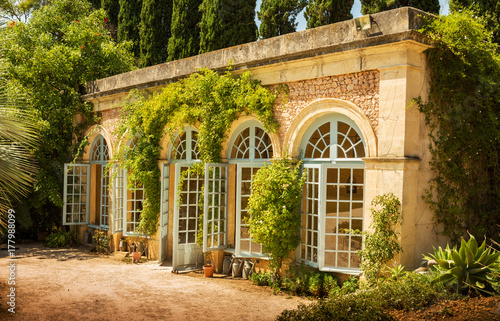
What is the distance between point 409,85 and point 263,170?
289cm

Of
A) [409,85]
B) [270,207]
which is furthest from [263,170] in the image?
[409,85]

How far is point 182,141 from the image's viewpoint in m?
10.6

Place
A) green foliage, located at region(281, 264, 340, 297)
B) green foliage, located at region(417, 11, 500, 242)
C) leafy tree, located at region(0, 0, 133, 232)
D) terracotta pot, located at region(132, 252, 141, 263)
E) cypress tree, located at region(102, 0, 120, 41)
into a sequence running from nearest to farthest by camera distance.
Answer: green foliage, located at region(417, 11, 500, 242)
green foliage, located at region(281, 264, 340, 297)
terracotta pot, located at region(132, 252, 141, 263)
leafy tree, located at region(0, 0, 133, 232)
cypress tree, located at region(102, 0, 120, 41)

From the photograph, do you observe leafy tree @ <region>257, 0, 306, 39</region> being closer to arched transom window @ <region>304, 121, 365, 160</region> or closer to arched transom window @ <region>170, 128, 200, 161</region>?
arched transom window @ <region>170, 128, 200, 161</region>

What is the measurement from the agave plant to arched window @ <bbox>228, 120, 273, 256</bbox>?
11.9 ft

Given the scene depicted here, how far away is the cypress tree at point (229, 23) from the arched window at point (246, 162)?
8.66m

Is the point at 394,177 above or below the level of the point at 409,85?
below

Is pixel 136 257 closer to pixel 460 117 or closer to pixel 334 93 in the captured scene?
pixel 334 93

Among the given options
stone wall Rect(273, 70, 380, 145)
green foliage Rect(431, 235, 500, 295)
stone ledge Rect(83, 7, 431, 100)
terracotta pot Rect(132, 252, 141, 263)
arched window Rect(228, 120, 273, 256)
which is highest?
stone ledge Rect(83, 7, 431, 100)

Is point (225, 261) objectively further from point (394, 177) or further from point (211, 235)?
point (394, 177)

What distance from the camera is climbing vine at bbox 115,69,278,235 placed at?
8695mm

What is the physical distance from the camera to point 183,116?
31.7 ft

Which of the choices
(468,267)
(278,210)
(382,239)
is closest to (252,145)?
(278,210)

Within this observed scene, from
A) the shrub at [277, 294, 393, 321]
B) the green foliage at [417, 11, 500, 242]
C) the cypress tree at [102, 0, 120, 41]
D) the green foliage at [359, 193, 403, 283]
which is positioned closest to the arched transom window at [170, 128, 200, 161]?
the green foliage at [359, 193, 403, 283]
